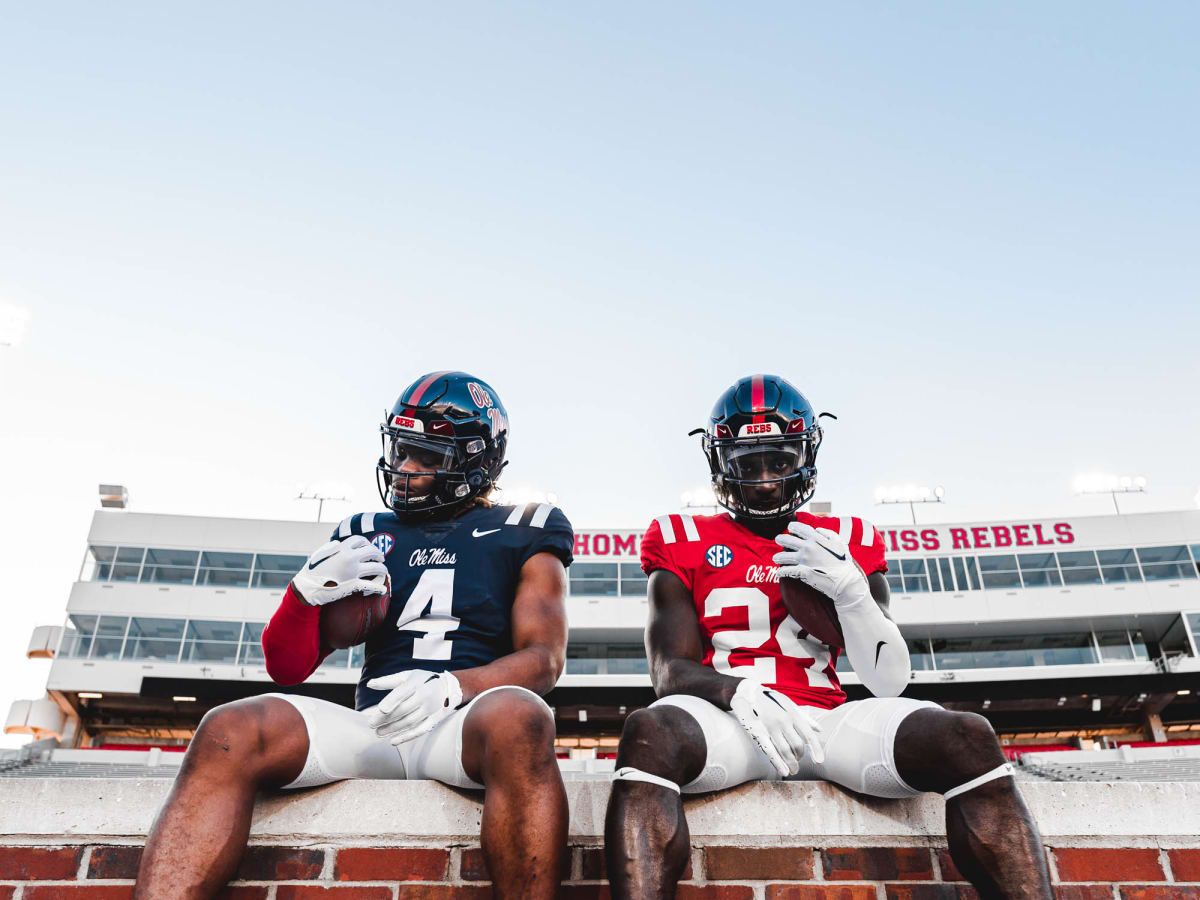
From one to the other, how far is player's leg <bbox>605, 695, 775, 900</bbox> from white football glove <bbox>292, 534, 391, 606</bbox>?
753 millimetres

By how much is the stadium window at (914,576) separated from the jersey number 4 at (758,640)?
82.3 feet

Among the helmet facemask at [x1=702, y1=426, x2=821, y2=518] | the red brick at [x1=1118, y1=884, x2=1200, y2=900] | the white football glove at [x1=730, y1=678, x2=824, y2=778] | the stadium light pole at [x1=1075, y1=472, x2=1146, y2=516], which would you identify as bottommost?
the red brick at [x1=1118, y1=884, x2=1200, y2=900]

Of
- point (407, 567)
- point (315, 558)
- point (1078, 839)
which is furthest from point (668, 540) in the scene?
point (1078, 839)

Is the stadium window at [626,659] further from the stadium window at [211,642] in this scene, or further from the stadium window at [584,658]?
the stadium window at [211,642]

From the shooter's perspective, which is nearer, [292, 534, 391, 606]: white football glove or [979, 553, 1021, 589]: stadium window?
[292, 534, 391, 606]: white football glove

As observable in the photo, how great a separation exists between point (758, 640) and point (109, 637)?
26637 millimetres

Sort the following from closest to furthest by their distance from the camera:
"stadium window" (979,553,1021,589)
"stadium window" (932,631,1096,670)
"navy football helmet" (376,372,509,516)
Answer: "navy football helmet" (376,372,509,516), "stadium window" (932,631,1096,670), "stadium window" (979,553,1021,589)

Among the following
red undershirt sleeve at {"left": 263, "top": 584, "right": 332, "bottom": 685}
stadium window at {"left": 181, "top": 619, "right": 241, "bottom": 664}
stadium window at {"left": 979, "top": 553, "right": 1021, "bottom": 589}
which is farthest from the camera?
stadium window at {"left": 979, "top": 553, "right": 1021, "bottom": 589}

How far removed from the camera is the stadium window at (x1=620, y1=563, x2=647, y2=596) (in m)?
25.3

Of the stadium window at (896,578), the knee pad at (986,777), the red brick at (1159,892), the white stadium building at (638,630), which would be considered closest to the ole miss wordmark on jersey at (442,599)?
the knee pad at (986,777)

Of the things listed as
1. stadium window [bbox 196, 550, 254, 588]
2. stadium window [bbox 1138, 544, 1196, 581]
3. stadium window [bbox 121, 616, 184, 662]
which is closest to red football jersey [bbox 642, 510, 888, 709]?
stadium window [bbox 121, 616, 184, 662]

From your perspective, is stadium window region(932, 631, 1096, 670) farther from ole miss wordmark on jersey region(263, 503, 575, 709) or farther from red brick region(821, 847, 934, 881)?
ole miss wordmark on jersey region(263, 503, 575, 709)

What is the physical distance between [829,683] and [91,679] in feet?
86.9

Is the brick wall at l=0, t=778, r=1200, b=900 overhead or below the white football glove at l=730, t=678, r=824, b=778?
below
